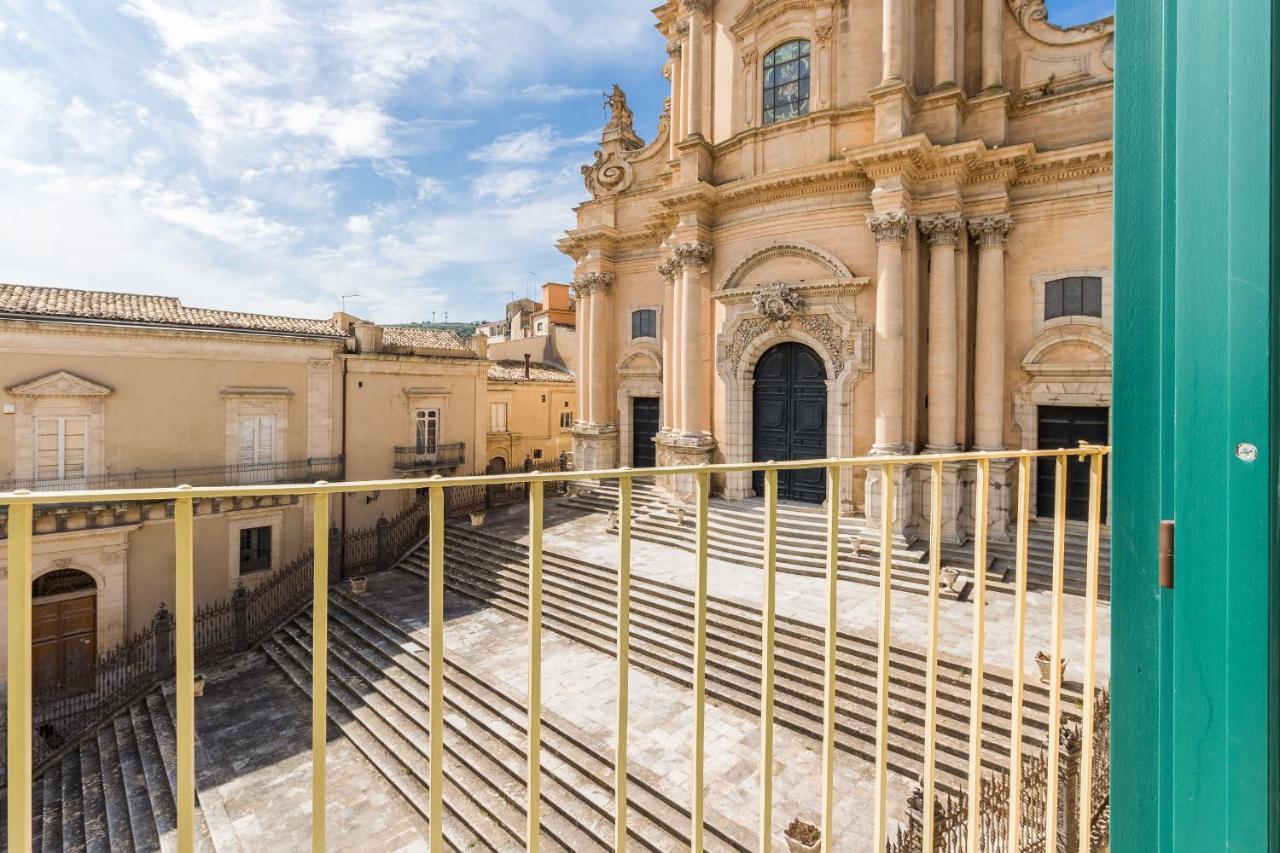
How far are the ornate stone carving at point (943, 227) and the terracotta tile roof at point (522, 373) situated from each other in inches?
653

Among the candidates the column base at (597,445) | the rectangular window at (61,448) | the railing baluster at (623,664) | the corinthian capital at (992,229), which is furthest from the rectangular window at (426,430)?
the railing baluster at (623,664)

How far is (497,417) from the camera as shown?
2414 centimetres

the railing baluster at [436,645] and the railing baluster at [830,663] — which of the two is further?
the railing baluster at [830,663]

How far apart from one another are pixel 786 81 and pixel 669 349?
24.2 ft

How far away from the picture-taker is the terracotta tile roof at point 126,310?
46.0 feet

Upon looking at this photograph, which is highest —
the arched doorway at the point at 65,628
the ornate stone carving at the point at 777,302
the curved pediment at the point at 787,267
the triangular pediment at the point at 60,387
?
the curved pediment at the point at 787,267

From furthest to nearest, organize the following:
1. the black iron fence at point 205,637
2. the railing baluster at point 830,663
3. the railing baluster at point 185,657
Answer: the black iron fence at point 205,637 → the railing baluster at point 830,663 → the railing baluster at point 185,657

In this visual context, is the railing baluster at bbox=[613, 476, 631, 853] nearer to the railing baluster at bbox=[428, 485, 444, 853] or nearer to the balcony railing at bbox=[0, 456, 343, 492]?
the railing baluster at bbox=[428, 485, 444, 853]

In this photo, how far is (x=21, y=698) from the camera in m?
1.25

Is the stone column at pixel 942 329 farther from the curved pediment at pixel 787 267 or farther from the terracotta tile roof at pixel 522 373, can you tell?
the terracotta tile roof at pixel 522 373

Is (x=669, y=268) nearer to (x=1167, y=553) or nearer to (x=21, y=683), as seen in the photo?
(x=1167, y=553)

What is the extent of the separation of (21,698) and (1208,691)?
2.70m

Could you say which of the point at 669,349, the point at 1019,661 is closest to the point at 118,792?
the point at 1019,661

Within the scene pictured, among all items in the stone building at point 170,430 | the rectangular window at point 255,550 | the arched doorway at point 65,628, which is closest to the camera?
the arched doorway at point 65,628
